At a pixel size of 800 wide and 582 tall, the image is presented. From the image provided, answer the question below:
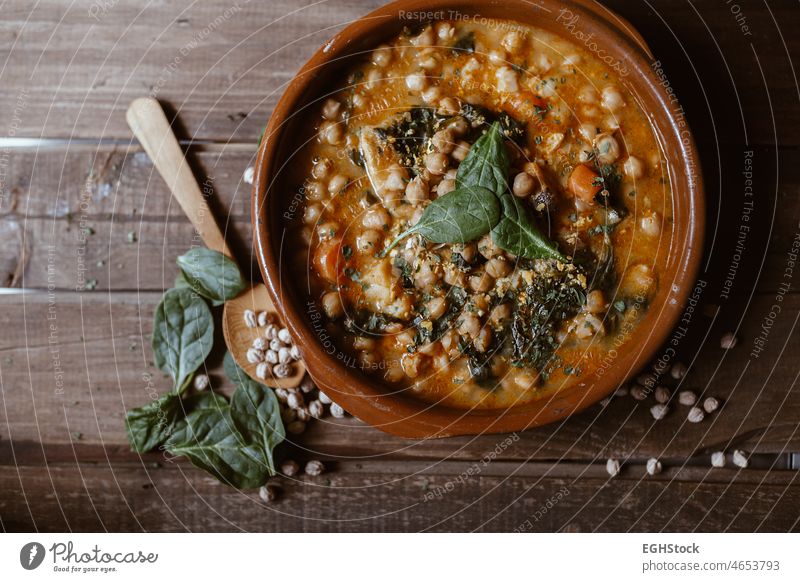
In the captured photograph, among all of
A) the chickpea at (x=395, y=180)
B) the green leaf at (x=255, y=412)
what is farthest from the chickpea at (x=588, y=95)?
the green leaf at (x=255, y=412)

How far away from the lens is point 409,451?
2.17 m

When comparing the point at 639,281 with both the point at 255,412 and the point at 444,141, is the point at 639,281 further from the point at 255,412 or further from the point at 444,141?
the point at 255,412

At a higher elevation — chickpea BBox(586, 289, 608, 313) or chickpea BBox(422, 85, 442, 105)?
chickpea BBox(422, 85, 442, 105)

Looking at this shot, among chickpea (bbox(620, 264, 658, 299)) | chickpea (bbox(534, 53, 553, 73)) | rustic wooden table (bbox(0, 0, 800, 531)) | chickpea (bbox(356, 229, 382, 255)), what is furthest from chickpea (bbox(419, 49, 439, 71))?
chickpea (bbox(620, 264, 658, 299))

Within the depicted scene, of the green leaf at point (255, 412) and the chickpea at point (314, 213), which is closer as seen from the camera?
the chickpea at point (314, 213)

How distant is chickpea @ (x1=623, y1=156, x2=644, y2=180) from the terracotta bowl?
9 centimetres

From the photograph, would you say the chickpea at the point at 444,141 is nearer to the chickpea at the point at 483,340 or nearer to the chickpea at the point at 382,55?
the chickpea at the point at 382,55

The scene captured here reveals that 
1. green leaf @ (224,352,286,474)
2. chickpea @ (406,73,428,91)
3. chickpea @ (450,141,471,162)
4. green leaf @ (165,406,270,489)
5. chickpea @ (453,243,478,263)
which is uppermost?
chickpea @ (406,73,428,91)

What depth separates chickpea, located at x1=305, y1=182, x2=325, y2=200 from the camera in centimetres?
191

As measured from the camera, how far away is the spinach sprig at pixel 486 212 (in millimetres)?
1771

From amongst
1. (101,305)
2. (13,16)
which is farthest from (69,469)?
(13,16)

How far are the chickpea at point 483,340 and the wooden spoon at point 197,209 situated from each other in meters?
0.61

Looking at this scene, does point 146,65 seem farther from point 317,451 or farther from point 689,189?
point 689,189

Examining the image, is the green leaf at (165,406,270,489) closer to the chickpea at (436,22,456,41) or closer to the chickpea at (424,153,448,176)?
the chickpea at (424,153,448,176)
